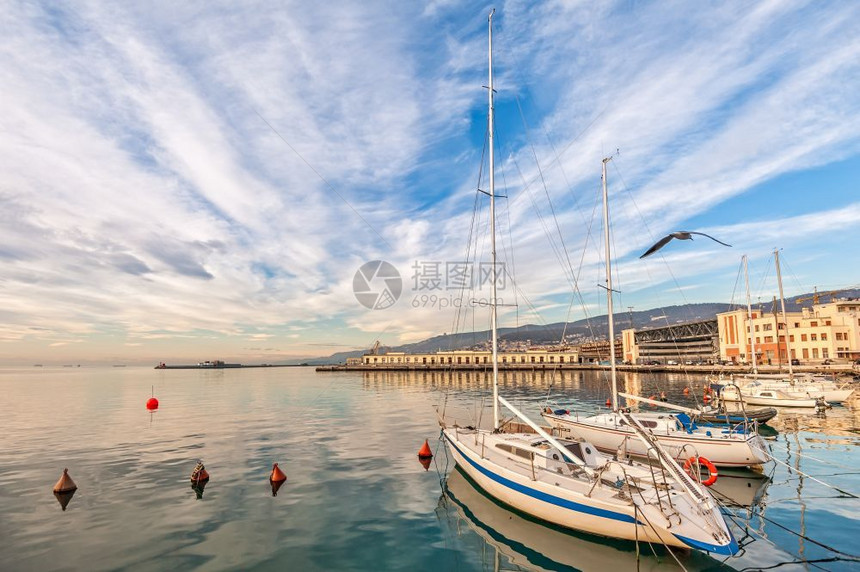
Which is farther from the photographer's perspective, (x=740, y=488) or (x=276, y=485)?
(x=276, y=485)

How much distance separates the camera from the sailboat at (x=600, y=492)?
12.2 m

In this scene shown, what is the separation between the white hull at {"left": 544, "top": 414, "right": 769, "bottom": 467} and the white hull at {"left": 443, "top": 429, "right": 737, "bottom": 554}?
6550mm

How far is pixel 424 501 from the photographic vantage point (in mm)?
18359

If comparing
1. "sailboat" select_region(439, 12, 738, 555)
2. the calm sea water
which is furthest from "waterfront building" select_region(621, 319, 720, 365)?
"sailboat" select_region(439, 12, 738, 555)

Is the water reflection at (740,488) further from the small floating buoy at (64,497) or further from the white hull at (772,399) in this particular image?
the small floating buoy at (64,497)

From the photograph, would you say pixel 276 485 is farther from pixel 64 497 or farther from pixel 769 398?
pixel 769 398

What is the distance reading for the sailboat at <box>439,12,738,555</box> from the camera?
12211 mm

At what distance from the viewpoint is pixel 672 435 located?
2295 cm

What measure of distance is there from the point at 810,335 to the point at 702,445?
11795cm

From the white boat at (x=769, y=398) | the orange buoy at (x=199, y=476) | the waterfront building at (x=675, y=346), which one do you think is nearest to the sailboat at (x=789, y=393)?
the white boat at (x=769, y=398)

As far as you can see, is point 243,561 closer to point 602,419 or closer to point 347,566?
point 347,566

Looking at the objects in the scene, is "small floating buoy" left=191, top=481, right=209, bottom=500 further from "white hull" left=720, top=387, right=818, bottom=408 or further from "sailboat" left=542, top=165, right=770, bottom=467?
"white hull" left=720, top=387, right=818, bottom=408

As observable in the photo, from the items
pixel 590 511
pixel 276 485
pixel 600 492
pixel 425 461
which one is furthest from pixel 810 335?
pixel 276 485

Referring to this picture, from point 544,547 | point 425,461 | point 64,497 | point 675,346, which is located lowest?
point 425,461
